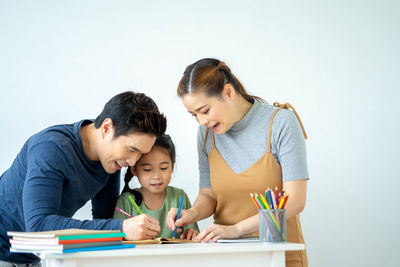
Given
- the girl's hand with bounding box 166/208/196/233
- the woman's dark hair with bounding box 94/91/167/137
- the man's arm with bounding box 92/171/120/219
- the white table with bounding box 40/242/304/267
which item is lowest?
the white table with bounding box 40/242/304/267

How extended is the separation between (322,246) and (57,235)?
1.67 metres

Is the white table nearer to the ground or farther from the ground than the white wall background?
nearer to the ground

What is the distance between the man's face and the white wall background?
67cm

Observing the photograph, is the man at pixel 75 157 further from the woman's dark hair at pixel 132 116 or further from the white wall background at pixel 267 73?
the white wall background at pixel 267 73

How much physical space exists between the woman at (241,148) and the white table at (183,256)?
0.33 meters

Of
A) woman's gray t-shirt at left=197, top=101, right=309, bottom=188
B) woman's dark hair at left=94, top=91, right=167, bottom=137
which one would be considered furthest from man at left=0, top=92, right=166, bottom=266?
woman's gray t-shirt at left=197, top=101, right=309, bottom=188

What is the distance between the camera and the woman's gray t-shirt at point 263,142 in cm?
138

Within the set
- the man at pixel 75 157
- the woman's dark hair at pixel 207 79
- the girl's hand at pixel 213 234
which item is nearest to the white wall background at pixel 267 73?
A: the man at pixel 75 157

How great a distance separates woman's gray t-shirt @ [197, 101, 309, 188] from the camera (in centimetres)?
138

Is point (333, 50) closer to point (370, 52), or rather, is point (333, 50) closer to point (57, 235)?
point (370, 52)

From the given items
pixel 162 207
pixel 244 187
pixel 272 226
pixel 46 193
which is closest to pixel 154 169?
pixel 162 207

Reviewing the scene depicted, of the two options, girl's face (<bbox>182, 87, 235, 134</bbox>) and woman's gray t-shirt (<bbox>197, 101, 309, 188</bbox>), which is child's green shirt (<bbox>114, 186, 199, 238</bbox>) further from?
girl's face (<bbox>182, 87, 235, 134</bbox>)

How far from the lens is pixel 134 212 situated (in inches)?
70.3

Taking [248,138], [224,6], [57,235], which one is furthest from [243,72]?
[57,235]
